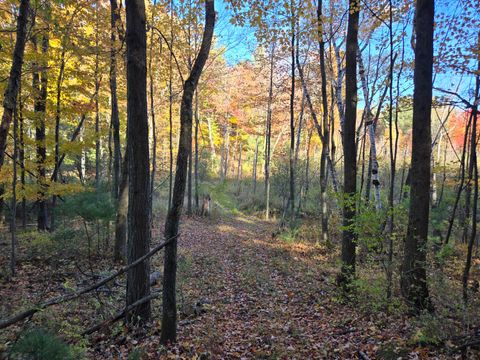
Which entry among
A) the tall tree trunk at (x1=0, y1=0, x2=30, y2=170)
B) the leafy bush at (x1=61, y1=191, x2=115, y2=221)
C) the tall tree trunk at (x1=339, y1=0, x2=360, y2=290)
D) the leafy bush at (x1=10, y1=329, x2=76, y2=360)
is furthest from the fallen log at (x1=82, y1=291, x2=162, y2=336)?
the tall tree trunk at (x1=339, y1=0, x2=360, y2=290)

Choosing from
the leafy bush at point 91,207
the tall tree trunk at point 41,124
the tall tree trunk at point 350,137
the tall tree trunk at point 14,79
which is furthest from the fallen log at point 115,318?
the tall tree trunk at point 41,124

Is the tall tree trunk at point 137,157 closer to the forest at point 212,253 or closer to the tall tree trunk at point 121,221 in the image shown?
the forest at point 212,253

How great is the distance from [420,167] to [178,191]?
4266 mm

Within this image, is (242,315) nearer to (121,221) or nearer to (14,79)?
(121,221)

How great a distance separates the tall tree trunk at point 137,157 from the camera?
4.53 metres

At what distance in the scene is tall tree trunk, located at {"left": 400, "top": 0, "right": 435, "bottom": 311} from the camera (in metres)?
5.29

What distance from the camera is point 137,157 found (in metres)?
4.75

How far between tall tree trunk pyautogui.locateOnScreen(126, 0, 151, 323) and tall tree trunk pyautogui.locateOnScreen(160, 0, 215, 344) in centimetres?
81

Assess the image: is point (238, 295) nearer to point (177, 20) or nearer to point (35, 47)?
point (35, 47)

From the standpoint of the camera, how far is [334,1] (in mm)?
12414

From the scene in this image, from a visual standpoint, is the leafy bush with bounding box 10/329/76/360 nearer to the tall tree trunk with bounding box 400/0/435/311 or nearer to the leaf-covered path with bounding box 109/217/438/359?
the leaf-covered path with bounding box 109/217/438/359

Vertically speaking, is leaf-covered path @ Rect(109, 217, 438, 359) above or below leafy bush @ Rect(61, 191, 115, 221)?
below

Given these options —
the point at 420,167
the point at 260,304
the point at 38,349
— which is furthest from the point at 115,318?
the point at 420,167

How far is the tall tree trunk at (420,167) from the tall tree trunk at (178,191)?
12.1 feet
